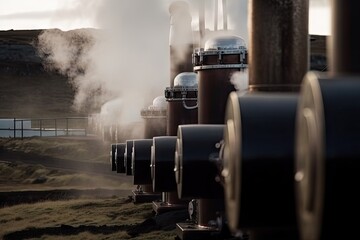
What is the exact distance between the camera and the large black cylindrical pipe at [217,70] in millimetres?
12258

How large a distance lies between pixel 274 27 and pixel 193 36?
43.0ft

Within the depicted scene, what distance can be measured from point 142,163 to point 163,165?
3813 millimetres

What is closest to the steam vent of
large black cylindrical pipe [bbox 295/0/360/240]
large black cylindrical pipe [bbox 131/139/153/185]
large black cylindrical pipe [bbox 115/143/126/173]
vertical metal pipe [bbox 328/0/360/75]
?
large black cylindrical pipe [bbox 115/143/126/173]

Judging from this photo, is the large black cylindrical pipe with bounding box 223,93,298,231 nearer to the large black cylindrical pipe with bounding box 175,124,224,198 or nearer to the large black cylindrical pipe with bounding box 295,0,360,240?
the large black cylindrical pipe with bounding box 295,0,360,240

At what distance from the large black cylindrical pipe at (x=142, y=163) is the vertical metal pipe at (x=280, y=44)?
9.53 metres

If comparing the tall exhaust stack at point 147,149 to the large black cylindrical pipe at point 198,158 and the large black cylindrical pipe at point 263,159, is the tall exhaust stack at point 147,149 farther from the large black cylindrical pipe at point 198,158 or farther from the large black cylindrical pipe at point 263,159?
the large black cylindrical pipe at point 263,159

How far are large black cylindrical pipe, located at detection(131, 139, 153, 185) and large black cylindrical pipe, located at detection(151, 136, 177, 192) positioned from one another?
3468mm

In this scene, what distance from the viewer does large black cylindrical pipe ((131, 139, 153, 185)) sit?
16.5 metres

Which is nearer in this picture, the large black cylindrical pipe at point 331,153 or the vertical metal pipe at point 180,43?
the large black cylindrical pipe at point 331,153

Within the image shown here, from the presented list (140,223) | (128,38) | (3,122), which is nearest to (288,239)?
(140,223)

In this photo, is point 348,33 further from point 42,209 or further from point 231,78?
point 42,209

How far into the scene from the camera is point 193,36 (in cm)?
2008

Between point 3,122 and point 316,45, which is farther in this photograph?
point 316,45

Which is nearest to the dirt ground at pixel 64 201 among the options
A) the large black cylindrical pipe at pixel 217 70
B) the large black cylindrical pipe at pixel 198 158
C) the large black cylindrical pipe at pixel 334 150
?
the large black cylindrical pipe at pixel 217 70
